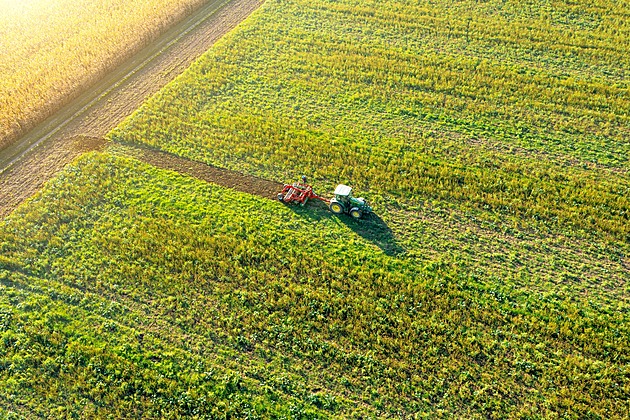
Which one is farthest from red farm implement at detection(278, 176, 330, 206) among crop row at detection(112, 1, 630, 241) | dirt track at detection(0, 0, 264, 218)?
dirt track at detection(0, 0, 264, 218)

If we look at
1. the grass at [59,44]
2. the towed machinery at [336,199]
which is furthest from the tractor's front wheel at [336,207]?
the grass at [59,44]

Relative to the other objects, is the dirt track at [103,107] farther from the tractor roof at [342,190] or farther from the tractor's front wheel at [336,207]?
the tractor roof at [342,190]

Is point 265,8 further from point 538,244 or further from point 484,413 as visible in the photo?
point 484,413

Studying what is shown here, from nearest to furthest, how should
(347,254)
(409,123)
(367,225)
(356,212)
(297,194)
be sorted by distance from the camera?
(347,254)
(356,212)
(367,225)
(297,194)
(409,123)

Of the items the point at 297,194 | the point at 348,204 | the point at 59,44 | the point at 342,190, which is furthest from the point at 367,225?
the point at 59,44

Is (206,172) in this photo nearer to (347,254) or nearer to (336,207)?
(336,207)

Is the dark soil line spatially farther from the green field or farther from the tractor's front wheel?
the tractor's front wheel
